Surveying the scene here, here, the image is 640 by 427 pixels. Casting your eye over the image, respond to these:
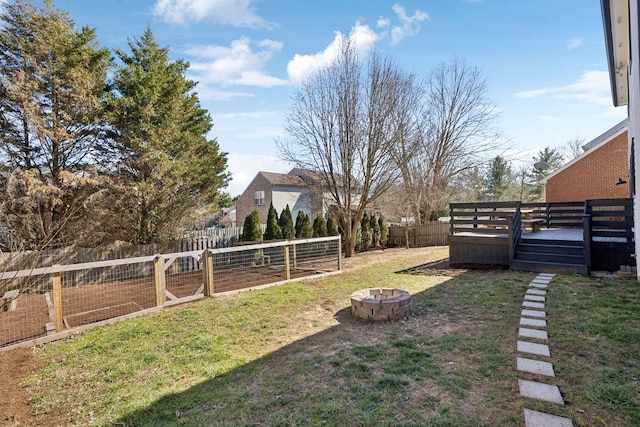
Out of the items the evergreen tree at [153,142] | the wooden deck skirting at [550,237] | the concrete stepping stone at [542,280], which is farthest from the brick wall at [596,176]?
the evergreen tree at [153,142]

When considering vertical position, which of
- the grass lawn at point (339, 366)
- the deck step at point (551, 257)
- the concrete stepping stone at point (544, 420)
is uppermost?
the deck step at point (551, 257)

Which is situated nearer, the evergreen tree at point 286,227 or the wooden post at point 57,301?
the wooden post at point 57,301

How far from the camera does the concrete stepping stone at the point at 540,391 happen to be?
2.56 metres

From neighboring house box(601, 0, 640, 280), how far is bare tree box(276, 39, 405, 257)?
6659 mm


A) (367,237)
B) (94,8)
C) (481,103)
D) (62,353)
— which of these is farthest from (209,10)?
(481,103)

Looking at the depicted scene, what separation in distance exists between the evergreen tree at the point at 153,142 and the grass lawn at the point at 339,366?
6.46 meters

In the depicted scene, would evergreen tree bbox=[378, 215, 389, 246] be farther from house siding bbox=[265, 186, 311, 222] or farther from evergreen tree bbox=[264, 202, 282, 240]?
house siding bbox=[265, 186, 311, 222]

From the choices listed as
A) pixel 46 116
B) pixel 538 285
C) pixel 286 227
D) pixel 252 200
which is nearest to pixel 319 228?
pixel 286 227

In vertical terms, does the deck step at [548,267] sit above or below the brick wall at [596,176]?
below

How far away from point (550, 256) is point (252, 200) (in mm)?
22375

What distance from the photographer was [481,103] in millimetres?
19672

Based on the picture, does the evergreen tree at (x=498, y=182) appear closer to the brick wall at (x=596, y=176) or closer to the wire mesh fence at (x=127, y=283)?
the brick wall at (x=596, y=176)

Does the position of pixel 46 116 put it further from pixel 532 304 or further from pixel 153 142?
pixel 532 304

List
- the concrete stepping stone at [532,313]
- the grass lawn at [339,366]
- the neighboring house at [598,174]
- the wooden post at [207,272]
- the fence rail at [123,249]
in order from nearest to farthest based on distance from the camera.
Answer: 1. the grass lawn at [339,366]
2. the concrete stepping stone at [532,313]
3. the wooden post at [207,272]
4. the fence rail at [123,249]
5. the neighboring house at [598,174]
